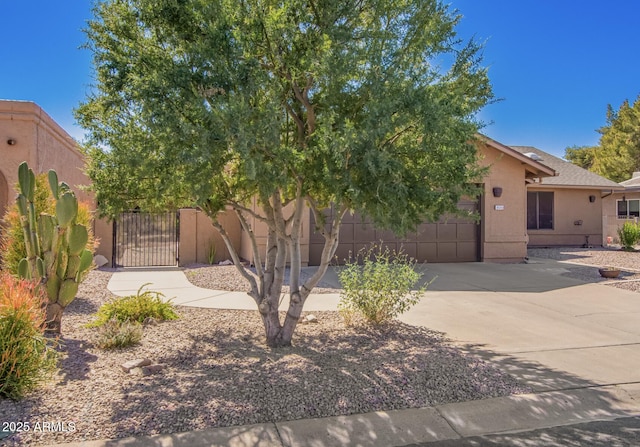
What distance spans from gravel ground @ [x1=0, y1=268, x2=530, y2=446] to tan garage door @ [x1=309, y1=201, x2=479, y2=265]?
761 cm

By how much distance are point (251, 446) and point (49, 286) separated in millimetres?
3806

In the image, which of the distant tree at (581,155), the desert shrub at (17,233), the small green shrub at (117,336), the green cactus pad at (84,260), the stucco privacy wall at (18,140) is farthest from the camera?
the distant tree at (581,155)

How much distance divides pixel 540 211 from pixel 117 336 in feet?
64.7

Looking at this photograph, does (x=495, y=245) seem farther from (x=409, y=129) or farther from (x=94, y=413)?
(x=94, y=413)

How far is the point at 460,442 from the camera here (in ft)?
11.6

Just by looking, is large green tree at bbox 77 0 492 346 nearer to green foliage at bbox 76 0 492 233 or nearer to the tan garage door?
green foliage at bbox 76 0 492 233

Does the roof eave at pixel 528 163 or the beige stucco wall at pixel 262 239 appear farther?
the roof eave at pixel 528 163

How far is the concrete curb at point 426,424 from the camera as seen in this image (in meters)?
3.40

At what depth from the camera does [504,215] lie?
1530 centimetres

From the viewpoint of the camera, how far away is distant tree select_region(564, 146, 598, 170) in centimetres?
4716

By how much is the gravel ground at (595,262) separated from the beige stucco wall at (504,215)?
5.77ft

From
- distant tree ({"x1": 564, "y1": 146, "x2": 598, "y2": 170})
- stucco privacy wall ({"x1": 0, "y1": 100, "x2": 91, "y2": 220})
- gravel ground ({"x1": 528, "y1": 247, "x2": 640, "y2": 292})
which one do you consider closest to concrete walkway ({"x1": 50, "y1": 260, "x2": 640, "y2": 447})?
gravel ground ({"x1": 528, "y1": 247, "x2": 640, "y2": 292})

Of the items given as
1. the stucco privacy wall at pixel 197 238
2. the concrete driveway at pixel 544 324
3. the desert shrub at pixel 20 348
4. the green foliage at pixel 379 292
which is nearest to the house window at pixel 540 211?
the concrete driveway at pixel 544 324

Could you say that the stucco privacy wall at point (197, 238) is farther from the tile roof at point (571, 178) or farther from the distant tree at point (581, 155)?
the distant tree at point (581, 155)
